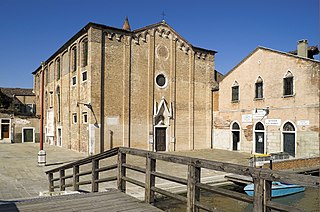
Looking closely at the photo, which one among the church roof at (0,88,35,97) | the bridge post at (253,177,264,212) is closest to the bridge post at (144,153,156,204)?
the bridge post at (253,177,264,212)

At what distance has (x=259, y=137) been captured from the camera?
2039 cm

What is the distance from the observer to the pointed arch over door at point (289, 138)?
711 inches

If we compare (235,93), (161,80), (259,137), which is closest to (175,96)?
(161,80)

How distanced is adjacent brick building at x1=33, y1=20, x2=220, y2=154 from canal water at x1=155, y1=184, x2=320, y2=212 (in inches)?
411

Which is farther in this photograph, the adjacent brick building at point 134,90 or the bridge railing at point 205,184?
the adjacent brick building at point 134,90

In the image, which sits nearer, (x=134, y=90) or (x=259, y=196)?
(x=259, y=196)

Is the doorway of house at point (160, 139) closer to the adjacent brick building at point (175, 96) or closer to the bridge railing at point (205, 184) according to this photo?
the adjacent brick building at point (175, 96)

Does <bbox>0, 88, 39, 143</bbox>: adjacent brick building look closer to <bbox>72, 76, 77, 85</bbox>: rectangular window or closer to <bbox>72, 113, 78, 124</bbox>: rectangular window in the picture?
<bbox>72, 113, 78, 124</bbox>: rectangular window

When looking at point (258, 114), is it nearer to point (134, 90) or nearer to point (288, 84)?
point (288, 84)

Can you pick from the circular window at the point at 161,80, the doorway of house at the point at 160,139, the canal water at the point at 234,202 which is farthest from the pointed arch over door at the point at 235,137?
the canal water at the point at 234,202

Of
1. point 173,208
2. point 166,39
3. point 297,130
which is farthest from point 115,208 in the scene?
point 166,39

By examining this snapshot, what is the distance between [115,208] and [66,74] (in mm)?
22264

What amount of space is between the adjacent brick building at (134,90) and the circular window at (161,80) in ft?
0.27

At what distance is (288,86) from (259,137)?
13.7ft
